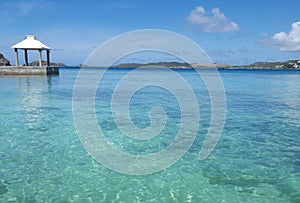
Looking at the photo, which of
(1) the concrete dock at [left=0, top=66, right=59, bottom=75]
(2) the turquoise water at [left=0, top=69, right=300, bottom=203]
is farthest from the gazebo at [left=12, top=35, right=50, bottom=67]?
(2) the turquoise water at [left=0, top=69, right=300, bottom=203]

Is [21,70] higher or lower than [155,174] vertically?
higher

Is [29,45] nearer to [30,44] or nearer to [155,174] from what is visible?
[30,44]

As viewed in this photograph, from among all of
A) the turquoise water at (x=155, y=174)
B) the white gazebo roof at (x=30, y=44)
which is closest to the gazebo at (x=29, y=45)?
the white gazebo roof at (x=30, y=44)

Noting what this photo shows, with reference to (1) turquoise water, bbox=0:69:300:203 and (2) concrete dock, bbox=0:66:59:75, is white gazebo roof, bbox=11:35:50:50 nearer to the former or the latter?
(2) concrete dock, bbox=0:66:59:75

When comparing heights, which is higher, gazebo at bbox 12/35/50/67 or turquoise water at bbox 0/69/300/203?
gazebo at bbox 12/35/50/67

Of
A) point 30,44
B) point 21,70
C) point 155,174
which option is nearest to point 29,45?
point 30,44

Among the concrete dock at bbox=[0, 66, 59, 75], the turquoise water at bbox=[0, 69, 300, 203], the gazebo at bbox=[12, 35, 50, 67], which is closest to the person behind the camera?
the turquoise water at bbox=[0, 69, 300, 203]

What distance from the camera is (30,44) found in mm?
44062

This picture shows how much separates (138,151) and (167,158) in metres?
1.14

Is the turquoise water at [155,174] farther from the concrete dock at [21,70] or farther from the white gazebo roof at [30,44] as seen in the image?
the concrete dock at [21,70]

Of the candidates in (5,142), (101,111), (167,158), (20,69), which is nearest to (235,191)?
(167,158)

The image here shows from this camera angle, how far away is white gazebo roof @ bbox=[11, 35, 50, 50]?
142 feet

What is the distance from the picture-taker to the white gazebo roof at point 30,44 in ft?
142

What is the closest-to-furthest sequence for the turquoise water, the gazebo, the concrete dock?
the turquoise water → the gazebo → the concrete dock
